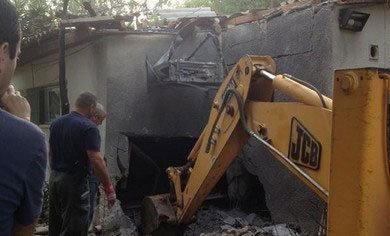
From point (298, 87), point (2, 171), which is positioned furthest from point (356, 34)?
point (2, 171)

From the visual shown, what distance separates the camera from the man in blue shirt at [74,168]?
4.67 m

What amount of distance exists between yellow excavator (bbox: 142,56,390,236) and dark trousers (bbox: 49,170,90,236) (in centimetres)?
87

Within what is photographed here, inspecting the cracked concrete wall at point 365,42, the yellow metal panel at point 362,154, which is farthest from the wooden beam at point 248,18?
the yellow metal panel at point 362,154

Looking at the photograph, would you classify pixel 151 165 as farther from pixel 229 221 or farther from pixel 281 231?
pixel 281 231

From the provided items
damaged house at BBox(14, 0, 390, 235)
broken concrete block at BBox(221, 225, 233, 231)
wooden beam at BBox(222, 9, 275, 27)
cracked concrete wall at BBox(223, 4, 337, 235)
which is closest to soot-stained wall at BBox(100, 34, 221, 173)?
damaged house at BBox(14, 0, 390, 235)

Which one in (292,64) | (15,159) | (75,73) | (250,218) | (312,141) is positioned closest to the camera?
(15,159)

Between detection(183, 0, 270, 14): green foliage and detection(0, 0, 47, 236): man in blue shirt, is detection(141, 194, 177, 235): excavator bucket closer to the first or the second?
detection(0, 0, 47, 236): man in blue shirt

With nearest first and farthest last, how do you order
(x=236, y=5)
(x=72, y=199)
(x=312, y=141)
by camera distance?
(x=312, y=141) < (x=72, y=199) < (x=236, y=5)

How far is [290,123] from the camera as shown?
314 cm

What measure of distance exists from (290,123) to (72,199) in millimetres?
2513

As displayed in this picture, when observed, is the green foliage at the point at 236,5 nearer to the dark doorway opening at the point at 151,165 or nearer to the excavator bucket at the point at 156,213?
the dark doorway opening at the point at 151,165

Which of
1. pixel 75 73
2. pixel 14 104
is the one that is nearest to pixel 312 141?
pixel 14 104

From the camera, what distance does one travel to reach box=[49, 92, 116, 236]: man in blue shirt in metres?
4.67

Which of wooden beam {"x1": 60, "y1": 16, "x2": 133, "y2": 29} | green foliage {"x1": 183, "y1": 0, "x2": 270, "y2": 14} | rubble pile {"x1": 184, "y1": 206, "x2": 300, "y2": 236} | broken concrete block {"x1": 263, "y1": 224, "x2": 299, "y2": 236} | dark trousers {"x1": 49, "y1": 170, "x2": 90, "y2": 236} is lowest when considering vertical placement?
rubble pile {"x1": 184, "y1": 206, "x2": 300, "y2": 236}
